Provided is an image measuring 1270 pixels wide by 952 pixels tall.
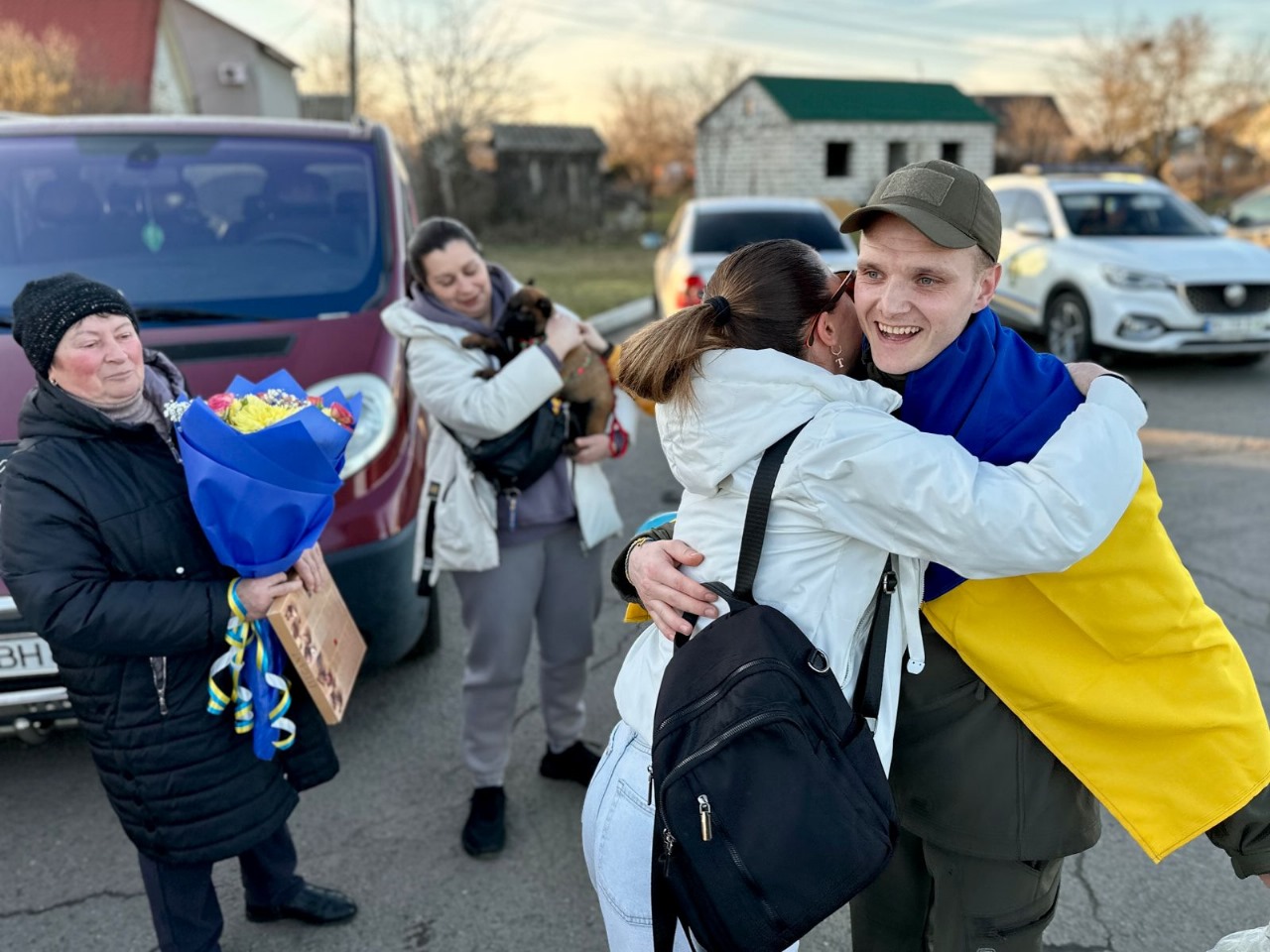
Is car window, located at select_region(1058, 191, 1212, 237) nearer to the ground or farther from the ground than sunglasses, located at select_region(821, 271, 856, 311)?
farther from the ground

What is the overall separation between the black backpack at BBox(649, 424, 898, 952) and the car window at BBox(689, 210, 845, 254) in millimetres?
8131

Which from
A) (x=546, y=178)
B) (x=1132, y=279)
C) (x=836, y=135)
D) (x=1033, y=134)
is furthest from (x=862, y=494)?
(x=1033, y=134)

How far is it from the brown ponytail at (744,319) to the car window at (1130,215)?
28.7ft

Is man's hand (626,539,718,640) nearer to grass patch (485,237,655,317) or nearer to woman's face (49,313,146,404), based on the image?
woman's face (49,313,146,404)

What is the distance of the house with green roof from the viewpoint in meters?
36.8

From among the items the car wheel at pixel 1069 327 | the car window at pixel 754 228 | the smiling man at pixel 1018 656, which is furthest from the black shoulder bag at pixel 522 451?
the car wheel at pixel 1069 327

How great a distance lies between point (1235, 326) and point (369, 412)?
7723 millimetres

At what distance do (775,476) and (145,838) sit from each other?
1789 millimetres

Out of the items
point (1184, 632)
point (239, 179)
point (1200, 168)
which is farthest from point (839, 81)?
point (1184, 632)

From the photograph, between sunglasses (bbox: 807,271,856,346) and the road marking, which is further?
the road marking

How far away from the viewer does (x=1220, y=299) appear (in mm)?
8031

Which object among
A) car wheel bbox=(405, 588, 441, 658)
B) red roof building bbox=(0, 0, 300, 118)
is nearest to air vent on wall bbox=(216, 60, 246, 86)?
red roof building bbox=(0, 0, 300, 118)

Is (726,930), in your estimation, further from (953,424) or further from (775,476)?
(953,424)

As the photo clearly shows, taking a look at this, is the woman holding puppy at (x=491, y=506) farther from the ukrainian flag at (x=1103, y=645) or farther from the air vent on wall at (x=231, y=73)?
the air vent on wall at (x=231, y=73)
